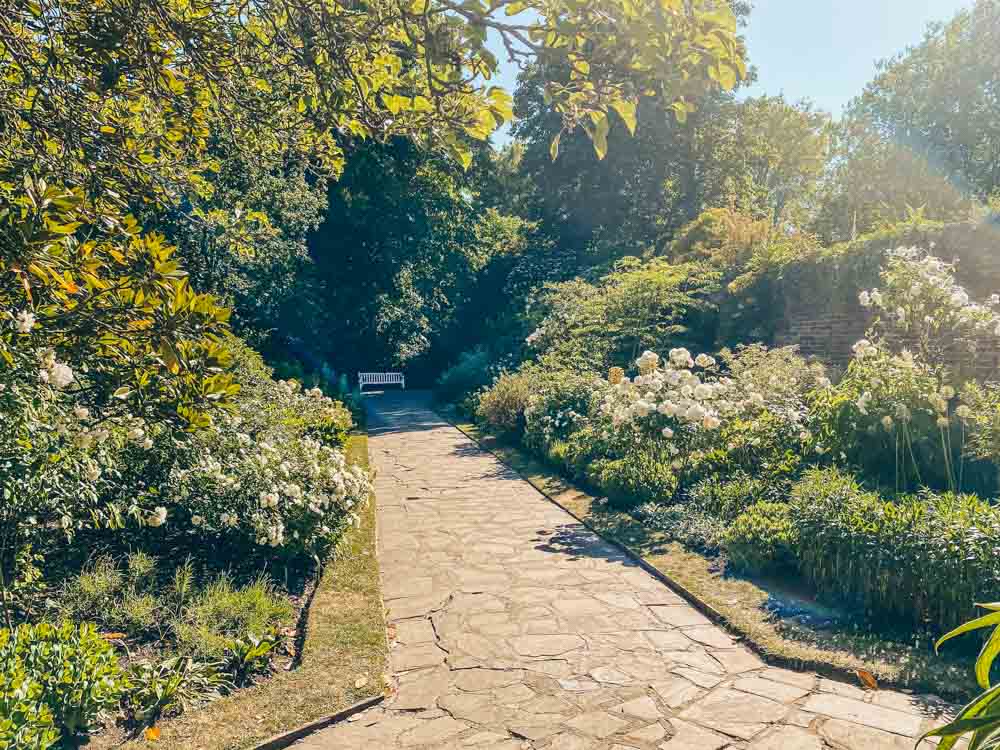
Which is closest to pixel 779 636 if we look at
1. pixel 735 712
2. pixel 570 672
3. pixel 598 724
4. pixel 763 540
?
pixel 735 712

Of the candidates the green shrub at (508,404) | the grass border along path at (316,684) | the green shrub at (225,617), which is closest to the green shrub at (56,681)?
the grass border along path at (316,684)

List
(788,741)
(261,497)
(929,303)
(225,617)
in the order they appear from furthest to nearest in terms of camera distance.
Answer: (929,303) < (261,497) < (225,617) < (788,741)

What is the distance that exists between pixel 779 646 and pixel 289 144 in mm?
5056

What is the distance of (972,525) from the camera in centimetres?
468

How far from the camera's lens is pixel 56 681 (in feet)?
11.1

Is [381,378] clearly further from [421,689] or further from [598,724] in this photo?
[598,724]

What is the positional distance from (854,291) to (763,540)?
8.23m

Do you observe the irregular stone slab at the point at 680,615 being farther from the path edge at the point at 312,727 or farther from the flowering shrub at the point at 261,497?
the flowering shrub at the point at 261,497

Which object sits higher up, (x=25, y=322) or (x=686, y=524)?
(x=25, y=322)

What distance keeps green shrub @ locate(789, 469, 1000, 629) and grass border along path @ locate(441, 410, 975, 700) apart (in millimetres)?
300

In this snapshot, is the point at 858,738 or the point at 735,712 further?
the point at 735,712

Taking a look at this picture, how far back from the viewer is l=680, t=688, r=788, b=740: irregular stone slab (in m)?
3.76

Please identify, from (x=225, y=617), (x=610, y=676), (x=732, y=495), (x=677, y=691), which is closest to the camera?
(x=677, y=691)

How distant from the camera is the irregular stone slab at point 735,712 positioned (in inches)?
148
